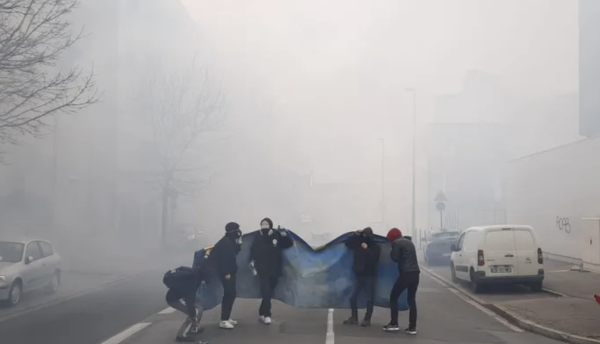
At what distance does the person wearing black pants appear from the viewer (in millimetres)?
7676

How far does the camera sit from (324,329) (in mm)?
7461

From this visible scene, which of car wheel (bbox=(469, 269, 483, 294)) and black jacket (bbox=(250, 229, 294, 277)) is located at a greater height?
black jacket (bbox=(250, 229, 294, 277))

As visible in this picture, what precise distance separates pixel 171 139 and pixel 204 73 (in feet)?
8.88

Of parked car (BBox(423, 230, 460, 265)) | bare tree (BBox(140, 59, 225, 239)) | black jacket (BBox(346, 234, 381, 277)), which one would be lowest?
parked car (BBox(423, 230, 460, 265))

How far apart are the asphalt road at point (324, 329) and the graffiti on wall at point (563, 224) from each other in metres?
8.62

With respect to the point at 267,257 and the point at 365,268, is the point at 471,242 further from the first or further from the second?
the point at 267,257

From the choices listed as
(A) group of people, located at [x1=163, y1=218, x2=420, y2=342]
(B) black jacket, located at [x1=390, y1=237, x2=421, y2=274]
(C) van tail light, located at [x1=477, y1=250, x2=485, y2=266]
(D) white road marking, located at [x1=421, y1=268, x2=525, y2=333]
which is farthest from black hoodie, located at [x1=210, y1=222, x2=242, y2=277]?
(C) van tail light, located at [x1=477, y1=250, x2=485, y2=266]

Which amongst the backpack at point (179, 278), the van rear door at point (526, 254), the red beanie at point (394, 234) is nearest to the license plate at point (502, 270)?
the van rear door at point (526, 254)

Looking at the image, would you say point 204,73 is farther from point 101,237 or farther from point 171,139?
point 101,237

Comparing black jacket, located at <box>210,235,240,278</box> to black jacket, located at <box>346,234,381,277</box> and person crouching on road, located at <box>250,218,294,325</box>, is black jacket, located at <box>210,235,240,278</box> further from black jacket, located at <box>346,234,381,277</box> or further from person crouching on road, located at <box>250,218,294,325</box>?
black jacket, located at <box>346,234,381,277</box>

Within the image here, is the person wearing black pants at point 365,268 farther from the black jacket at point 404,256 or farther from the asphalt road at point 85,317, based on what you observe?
the asphalt road at point 85,317

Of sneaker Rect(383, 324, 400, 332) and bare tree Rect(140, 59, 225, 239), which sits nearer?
sneaker Rect(383, 324, 400, 332)

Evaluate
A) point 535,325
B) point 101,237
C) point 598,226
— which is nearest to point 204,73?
point 101,237

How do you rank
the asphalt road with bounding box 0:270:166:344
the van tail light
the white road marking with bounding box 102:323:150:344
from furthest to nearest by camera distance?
the van tail light → the asphalt road with bounding box 0:270:166:344 → the white road marking with bounding box 102:323:150:344
